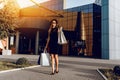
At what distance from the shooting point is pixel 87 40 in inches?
1543

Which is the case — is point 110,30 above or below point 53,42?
above

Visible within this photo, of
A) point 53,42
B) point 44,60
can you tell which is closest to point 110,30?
point 44,60

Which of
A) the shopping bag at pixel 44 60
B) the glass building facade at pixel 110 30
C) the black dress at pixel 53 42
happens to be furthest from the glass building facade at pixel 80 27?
the black dress at pixel 53 42

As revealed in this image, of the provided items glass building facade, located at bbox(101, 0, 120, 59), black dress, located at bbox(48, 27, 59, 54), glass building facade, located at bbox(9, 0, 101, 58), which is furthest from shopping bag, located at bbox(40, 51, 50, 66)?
glass building facade, located at bbox(9, 0, 101, 58)

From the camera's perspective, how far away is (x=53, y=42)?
8070 mm

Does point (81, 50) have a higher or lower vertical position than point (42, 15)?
lower

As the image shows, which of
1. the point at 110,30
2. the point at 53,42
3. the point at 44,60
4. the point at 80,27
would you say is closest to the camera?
the point at 53,42

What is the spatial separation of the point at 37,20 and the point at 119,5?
54.7 feet

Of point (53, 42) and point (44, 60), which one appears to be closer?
point (53, 42)

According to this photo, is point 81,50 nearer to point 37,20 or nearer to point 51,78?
point 37,20

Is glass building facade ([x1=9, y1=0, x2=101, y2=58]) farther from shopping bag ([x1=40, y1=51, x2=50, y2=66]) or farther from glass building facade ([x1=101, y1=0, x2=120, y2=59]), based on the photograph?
shopping bag ([x1=40, y1=51, x2=50, y2=66])

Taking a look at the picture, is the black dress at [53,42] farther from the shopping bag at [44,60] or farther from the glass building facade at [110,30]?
the glass building facade at [110,30]

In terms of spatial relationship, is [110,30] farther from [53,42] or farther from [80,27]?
[53,42]

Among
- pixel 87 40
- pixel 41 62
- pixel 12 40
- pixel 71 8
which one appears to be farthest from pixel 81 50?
pixel 41 62
